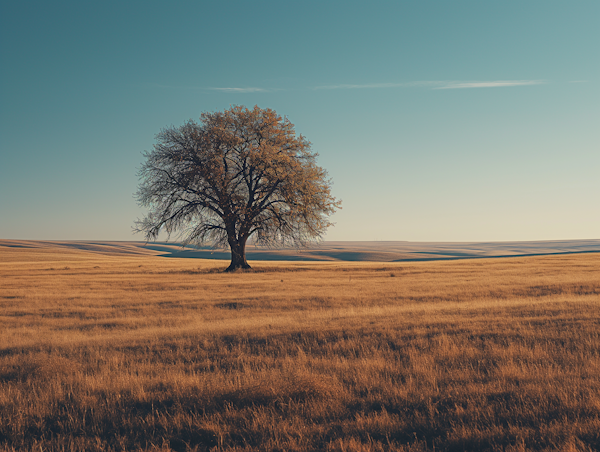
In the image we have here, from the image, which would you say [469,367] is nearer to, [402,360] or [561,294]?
[402,360]

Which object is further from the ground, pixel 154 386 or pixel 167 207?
pixel 167 207

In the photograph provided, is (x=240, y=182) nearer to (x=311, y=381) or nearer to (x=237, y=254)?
(x=237, y=254)

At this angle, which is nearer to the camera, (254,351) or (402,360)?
(402,360)

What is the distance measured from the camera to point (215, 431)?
5.07 meters

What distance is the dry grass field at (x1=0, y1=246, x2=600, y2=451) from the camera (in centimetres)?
494

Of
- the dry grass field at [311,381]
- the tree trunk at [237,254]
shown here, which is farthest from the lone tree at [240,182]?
the dry grass field at [311,381]

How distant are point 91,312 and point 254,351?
400 inches

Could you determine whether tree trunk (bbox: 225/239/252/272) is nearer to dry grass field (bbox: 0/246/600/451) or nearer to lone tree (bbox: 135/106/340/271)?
lone tree (bbox: 135/106/340/271)

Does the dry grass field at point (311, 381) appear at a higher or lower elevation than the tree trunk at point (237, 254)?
lower

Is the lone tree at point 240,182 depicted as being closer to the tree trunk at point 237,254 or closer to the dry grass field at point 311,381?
the tree trunk at point 237,254

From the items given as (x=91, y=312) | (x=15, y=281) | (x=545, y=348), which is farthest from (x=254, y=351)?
(x=15, y=281)

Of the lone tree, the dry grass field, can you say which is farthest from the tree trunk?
the dry grass field

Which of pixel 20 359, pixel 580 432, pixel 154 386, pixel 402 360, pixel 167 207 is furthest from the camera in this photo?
pixel 167 207

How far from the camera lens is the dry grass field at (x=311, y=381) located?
494cm
